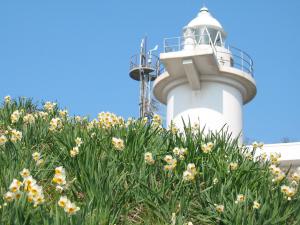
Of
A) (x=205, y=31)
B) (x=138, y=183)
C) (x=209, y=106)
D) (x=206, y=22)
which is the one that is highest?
(x=206, y=22)

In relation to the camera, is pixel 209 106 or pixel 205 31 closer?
pixel 209 106

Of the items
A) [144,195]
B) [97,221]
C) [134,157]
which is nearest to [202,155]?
[134,157]

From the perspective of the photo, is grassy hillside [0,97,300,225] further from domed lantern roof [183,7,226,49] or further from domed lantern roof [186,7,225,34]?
domed lantern roof [186,7,225,34]

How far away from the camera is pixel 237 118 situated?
68.3 ft

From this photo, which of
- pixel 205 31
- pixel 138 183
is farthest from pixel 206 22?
pixel 138 183

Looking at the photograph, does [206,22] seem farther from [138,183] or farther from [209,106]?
[138,183]

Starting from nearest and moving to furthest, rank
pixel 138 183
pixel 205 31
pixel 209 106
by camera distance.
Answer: pixel 138 183 → pixel 209 106 → pixel 205 31

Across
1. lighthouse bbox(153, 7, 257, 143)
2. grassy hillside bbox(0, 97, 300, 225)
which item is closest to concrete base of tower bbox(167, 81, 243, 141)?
lighthouse bbox(153, 7, 257, 143)

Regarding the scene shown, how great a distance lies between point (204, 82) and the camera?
20.8 m

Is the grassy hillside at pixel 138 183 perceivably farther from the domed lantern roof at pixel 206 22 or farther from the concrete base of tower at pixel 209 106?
the domed lantern roof at pixel 206 22

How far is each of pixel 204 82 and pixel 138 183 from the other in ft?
53.8

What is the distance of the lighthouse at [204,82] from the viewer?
20.0 m

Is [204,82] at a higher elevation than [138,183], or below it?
higher

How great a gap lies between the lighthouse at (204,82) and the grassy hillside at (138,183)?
46.0ft
